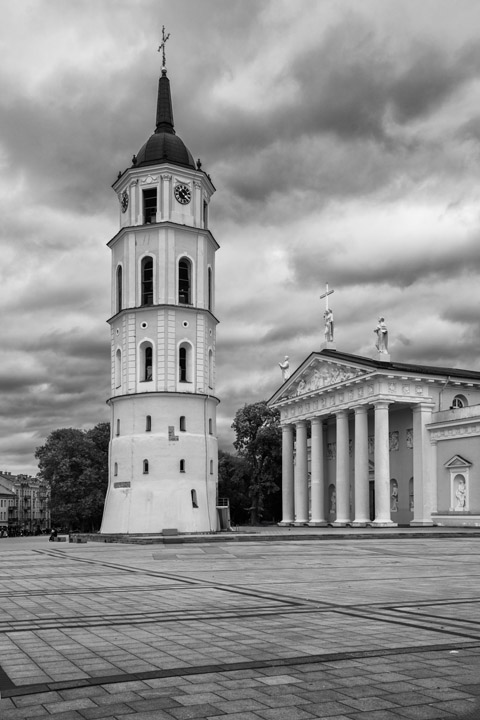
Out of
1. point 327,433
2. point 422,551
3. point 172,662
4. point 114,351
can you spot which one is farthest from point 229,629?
point 327,433

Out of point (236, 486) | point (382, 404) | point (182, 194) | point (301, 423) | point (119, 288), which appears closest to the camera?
point (182, 194)

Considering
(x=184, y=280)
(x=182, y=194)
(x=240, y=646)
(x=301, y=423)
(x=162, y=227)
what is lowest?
(x=240, y=646)

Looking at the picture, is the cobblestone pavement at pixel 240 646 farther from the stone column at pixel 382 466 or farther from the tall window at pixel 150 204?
the tall window at pixel 150 204

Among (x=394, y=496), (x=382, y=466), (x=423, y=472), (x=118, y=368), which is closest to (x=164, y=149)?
(x=118, y=368)

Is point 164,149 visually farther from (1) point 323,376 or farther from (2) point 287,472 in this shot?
(2) point 287,472

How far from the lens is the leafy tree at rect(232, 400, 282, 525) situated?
9344cm

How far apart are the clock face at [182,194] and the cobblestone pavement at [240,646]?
40.6 m

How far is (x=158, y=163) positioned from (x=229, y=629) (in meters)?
49.0

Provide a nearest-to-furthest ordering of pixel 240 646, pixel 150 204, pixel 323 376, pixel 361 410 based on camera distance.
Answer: pixel 240 646 < pixel 150 204 < pixel 361 410 < pixel 323 376

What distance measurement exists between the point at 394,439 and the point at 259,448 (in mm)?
32083

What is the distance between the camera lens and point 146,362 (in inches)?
2138

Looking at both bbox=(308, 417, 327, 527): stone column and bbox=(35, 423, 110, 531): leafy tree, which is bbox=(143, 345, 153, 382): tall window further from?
bbox=(35, 423, 110, 531): leafy tree

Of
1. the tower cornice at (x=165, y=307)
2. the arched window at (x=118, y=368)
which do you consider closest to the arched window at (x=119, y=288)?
the tower cornice at (x=165, y=307)

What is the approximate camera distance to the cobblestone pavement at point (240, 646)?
6.55 metres
